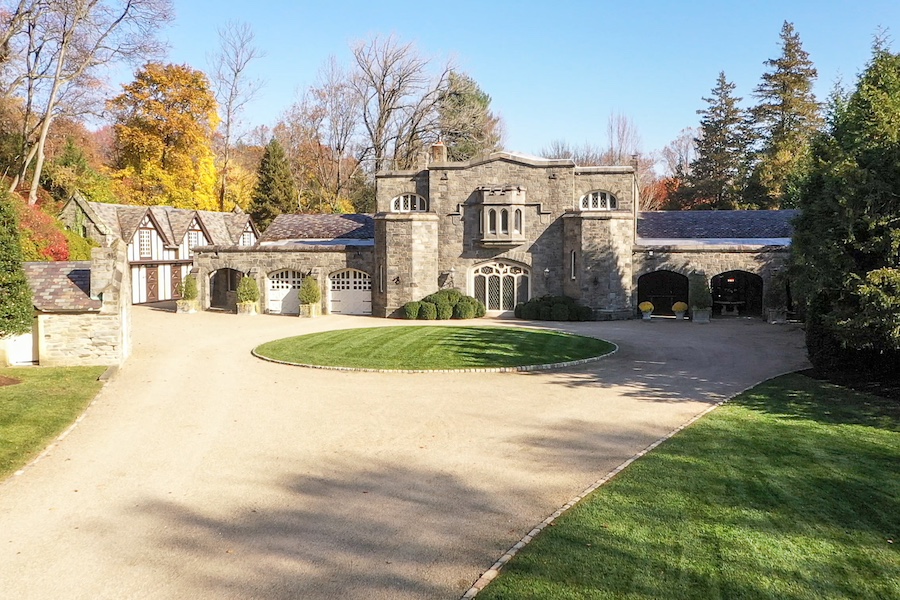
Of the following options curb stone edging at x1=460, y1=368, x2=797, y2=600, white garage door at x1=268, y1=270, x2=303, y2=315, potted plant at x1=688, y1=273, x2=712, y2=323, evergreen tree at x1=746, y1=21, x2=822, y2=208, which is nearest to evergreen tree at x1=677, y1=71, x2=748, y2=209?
evergreen tree at x1=746, y1=21, x2=822, y2=208

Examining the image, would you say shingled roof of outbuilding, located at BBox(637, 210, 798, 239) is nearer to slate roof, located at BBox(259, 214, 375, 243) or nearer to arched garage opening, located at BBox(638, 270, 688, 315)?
arched garage opening, located at BBox(638, 270, 688, 315)

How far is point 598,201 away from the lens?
30516mm

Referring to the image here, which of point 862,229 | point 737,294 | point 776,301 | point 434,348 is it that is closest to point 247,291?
point 434,348

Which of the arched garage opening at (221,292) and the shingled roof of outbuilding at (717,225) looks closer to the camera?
the shingled roof of outbuilding at (717,225)

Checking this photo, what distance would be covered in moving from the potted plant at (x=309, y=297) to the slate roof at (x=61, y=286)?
12.0 metres

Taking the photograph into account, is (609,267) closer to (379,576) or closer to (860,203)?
(860,203)

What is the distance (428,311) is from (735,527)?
22150 millimetres

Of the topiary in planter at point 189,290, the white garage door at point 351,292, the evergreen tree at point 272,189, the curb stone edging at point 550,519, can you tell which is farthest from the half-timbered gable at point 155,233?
the curb stone edging at point 550,519

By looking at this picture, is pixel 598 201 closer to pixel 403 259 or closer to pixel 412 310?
pixel 403 259

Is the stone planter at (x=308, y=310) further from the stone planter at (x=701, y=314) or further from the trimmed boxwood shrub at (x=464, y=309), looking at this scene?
the stone planter at (x=701, y=314)

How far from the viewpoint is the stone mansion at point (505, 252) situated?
2905cm

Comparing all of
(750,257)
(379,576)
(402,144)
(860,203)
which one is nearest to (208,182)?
(402,144)

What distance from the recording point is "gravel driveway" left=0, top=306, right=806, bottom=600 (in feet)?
21.0

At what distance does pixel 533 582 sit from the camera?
19.6 ft
